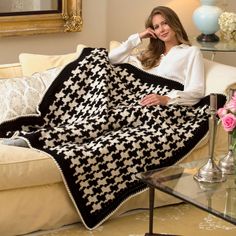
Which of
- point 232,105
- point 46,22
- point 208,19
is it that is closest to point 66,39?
point 46,22

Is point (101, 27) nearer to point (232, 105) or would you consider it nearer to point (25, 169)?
point (25, 169)

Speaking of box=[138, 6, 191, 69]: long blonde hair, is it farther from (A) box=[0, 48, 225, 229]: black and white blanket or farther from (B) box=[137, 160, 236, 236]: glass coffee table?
(B) box=[137, 160, 236, 236]: glass coffee table

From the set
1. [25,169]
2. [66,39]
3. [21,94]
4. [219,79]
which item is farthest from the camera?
[66,39]

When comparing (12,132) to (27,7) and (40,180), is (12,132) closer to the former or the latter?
(40,180)

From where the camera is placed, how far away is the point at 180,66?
12.2 ft

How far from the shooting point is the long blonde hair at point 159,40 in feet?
12.5

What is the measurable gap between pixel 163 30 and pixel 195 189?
1.47 m

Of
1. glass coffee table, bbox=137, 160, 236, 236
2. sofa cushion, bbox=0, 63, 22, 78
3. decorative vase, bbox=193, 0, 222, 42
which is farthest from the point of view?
decorative vase, bbox=193, 0, 222, 42

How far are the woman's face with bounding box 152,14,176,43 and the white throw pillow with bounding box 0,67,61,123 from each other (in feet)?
2.39

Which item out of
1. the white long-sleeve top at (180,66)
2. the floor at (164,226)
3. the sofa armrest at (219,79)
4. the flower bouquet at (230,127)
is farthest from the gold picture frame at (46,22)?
the flower bouquet at (230,127)

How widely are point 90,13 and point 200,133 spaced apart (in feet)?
5.15

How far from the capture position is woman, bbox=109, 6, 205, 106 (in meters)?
3.60

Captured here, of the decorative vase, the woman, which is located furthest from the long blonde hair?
the decorative vase

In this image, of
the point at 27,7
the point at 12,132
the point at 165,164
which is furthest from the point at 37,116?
the point at 27,7
